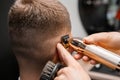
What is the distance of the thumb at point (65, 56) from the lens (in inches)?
34.3

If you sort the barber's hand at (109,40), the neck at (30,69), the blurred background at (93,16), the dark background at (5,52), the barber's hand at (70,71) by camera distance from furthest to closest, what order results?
the blurred background at (93,16) → the dark background at (5,52) → the barber's hand at (109,40) → the neck at (30,69) → the barber's hand at (70,71)

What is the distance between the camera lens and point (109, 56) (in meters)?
0.87

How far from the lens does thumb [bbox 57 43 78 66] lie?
0.87 metres

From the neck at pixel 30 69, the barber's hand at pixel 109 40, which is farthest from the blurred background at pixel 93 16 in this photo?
the neck at pixel 30 69

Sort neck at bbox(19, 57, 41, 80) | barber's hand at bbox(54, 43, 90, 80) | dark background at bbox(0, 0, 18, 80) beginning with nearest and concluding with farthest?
barber's hand at bbox(54, 43, 90, 80), neck at bbox(19, 57, 41, 80), dark background at bbox(0, 0, 18, 80)

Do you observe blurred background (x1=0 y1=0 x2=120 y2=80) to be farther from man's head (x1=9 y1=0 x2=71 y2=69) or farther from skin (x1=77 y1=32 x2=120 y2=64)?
man's head (x1=9 y1=0 x2=71 y2=69)

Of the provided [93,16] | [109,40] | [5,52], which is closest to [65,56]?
[109,40]

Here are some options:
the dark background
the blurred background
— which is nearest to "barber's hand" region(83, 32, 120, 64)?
the dark background

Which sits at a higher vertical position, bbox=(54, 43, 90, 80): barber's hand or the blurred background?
bbox=(54, 43, 90, 80): barber's hand

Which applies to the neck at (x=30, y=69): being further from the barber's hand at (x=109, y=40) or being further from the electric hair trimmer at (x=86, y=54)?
the barber's hand at (x=109, y=40)

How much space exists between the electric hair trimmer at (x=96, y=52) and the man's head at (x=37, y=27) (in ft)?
0.13

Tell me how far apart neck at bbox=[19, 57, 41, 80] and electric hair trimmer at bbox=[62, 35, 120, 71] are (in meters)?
0.14

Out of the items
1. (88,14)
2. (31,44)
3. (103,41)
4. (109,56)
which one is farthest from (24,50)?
(88,14)

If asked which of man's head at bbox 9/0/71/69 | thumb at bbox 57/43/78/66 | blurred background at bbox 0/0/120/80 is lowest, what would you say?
blurred background at bbox 0/0/120/80
